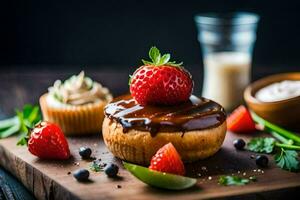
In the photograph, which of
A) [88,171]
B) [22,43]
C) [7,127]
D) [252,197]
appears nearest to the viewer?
[252,197]

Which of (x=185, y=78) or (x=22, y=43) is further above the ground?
(x=185, y=78)

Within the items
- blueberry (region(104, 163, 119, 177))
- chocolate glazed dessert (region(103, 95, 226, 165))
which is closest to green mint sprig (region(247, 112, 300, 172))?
chocolate glazed dessert (region(103, 95, 226, 165))

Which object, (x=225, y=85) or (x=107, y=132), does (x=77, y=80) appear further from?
(x=225, y=85)

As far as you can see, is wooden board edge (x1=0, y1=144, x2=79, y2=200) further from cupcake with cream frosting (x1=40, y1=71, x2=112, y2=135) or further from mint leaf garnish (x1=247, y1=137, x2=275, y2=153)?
mint leaf garnish (x1=247, y1=137, x2=275, y2=153)

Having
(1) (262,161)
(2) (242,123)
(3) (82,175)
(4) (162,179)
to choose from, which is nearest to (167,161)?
(4) (162,179)

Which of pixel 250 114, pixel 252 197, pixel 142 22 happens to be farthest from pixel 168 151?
pixel 142 22

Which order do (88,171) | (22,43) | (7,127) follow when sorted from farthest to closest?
(22,43)
(7,127)
(88,171)
